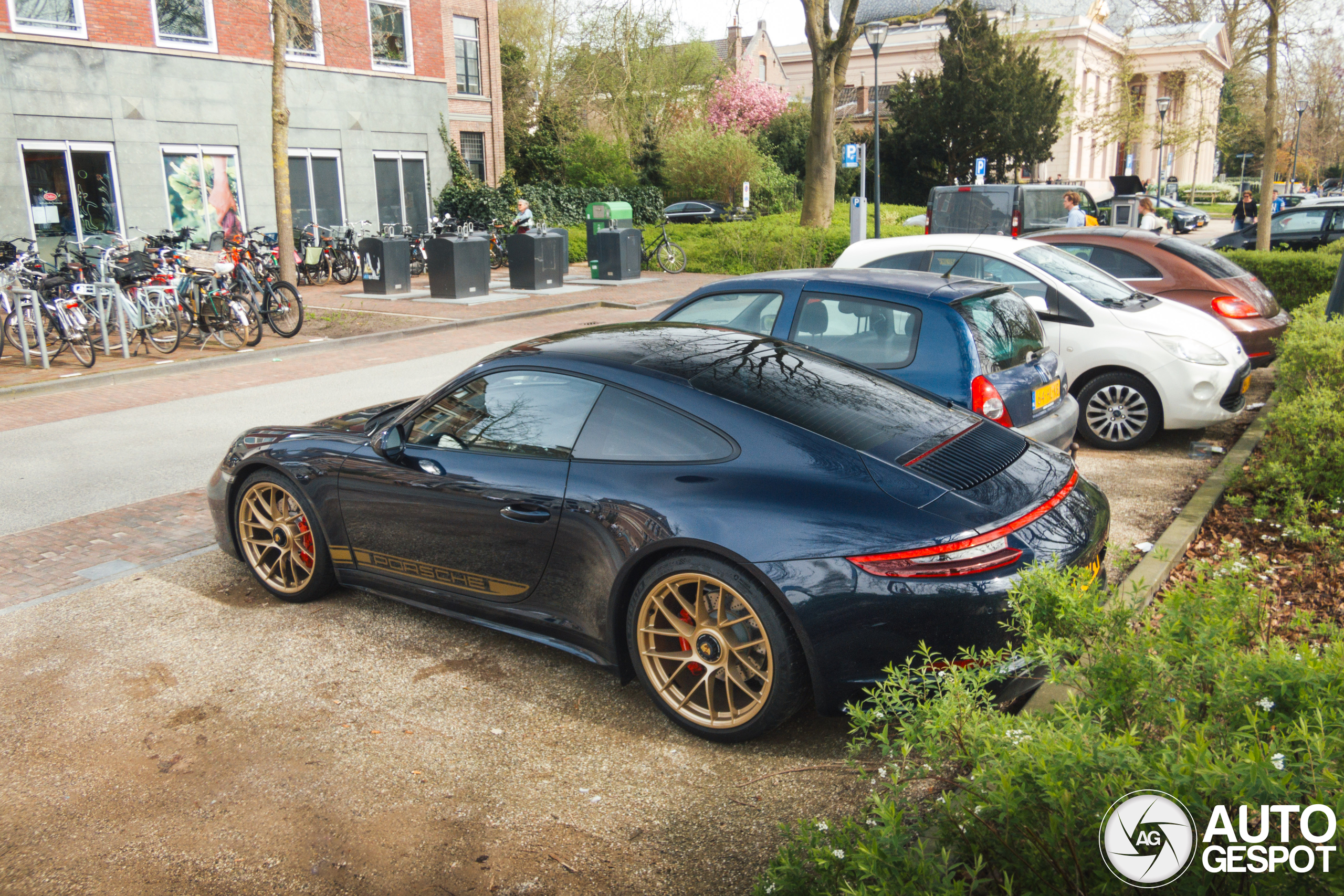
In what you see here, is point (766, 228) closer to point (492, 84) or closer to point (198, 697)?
point (492, 84)

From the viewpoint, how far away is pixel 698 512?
3.52 m

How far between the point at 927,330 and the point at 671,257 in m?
19.7

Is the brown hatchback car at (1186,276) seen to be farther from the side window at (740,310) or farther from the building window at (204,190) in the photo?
the building window at (204,190)

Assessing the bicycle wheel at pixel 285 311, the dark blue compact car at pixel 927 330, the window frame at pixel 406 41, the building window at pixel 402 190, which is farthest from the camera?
the building window at pixel 402 190

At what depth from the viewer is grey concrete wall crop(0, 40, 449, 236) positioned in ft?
65.1

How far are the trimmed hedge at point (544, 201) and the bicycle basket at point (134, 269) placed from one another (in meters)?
14.3

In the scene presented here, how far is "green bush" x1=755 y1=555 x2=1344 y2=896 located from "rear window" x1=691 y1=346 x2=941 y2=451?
4.21ft

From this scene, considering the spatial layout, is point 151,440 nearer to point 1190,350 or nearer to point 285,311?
point 285,311

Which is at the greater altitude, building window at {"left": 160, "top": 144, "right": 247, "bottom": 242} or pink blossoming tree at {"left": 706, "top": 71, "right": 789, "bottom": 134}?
pink blossoming tree at {"left": 706, "top": 71, "right": 789, "bottom": 134}

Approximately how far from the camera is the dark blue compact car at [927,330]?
5.76 meters

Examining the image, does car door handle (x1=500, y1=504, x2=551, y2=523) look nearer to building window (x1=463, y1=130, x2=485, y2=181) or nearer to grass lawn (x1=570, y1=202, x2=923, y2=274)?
grass lawn (x1=570, y1=202, x2=923, y2=274)

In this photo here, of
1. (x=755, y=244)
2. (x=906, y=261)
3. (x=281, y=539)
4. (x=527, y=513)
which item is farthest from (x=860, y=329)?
(x=755, y=244)

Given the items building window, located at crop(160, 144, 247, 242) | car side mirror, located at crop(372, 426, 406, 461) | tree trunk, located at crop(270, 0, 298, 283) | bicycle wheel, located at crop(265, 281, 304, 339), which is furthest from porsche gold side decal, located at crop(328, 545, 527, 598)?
building window, located at crop(160, 144, 247, 242)

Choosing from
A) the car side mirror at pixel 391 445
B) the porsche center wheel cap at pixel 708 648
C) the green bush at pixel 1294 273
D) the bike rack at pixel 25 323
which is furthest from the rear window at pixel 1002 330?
the bike rack at pixel 25 323
